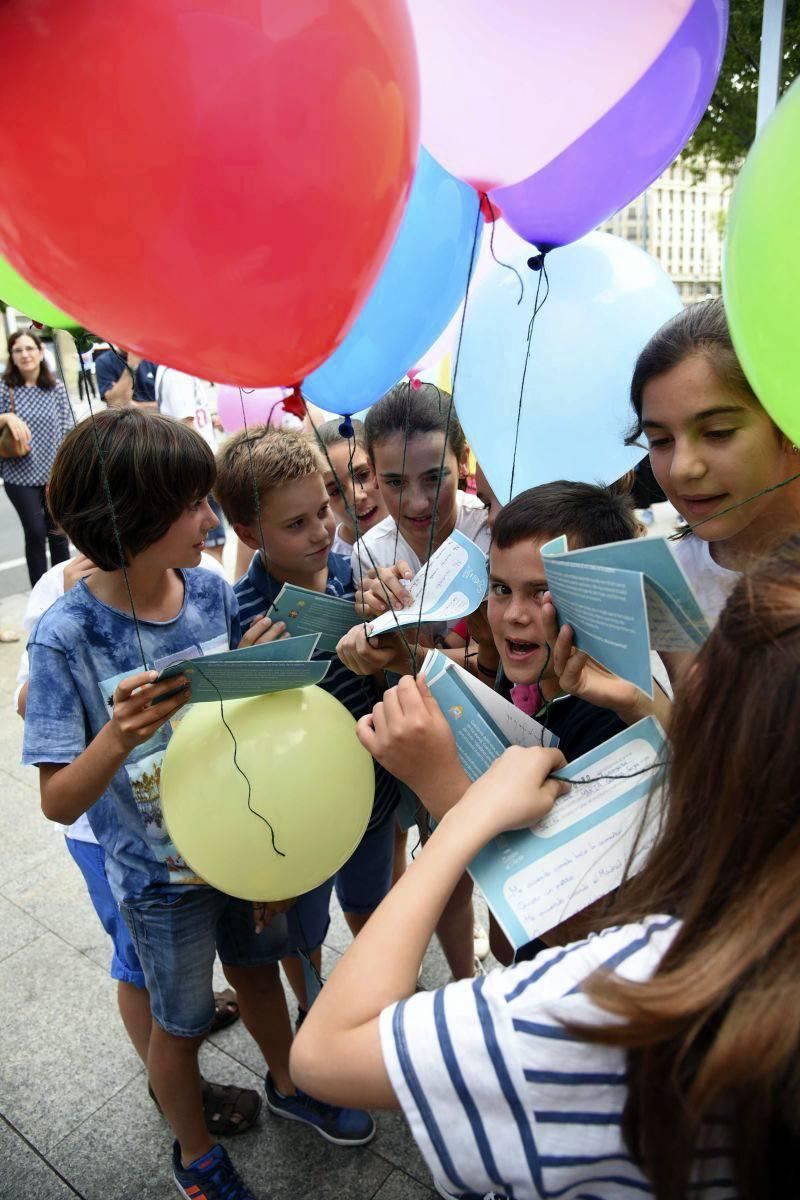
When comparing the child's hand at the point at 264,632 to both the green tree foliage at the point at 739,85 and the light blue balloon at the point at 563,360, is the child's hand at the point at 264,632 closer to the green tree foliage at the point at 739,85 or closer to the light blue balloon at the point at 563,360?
the light blue balloon at the point at 563,360

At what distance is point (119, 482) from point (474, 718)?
2.56 feet

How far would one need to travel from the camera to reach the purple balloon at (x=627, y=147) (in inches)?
49.9

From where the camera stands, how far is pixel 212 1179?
1.57 meters

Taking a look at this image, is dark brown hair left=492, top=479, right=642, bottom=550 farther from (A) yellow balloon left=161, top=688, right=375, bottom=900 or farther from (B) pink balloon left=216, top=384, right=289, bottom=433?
(B) pink balloon left=216, top=384, right=289, bottom=433

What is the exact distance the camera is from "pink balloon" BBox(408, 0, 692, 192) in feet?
3.76

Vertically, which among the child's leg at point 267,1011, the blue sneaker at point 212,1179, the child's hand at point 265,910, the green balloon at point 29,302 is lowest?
the blue sneaker at point 212,1179

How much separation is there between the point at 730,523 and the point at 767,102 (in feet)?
6.84

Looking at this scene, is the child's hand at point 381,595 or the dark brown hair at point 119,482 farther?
the child's hand at point 381,595

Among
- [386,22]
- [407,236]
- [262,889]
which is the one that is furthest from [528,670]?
[386,22]

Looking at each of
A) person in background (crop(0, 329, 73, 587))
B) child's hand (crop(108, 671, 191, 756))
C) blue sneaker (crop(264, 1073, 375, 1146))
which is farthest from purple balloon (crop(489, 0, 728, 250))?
person in background (crop(0, 329, 73, 587))

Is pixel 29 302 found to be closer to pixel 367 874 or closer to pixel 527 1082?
pixel 367 874

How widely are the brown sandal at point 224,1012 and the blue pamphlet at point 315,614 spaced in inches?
43.9

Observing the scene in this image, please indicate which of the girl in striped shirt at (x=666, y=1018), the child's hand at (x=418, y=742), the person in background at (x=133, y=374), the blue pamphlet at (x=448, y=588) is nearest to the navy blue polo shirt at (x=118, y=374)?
the person in background at (x=133, y=374)

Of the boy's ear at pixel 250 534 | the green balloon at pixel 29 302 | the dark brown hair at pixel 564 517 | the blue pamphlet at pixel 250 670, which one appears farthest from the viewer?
the boy's ear at pixel 250 534
